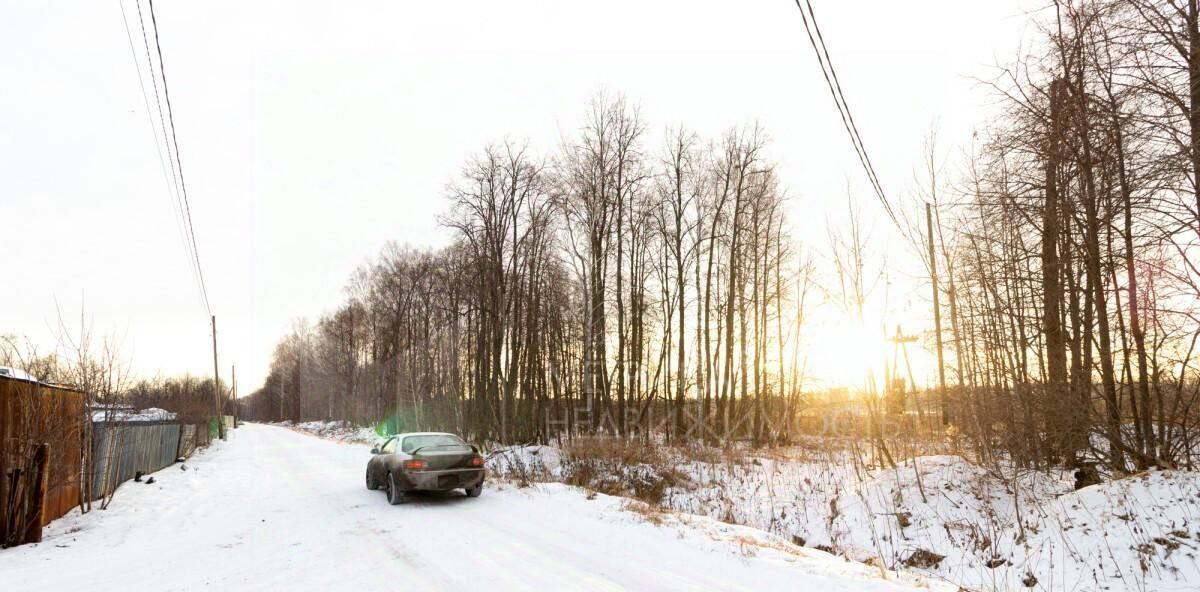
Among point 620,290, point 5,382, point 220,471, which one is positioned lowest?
point 220,471

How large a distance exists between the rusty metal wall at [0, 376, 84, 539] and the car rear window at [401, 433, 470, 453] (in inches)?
224

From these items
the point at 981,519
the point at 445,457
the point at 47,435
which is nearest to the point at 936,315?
the point at 981,519

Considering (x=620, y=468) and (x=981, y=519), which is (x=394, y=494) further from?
(x=981, y=519)

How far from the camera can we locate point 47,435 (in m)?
9.62

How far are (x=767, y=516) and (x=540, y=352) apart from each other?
2289 centimetres

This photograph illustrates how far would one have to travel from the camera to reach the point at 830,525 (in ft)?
38.6

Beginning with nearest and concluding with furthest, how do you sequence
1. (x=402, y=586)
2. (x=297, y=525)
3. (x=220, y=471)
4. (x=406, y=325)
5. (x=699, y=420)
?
(x=402, y=586) → (x=297, y=525) → (x=220, y=471) → (x=699, y=420) → (x=406, y=325)

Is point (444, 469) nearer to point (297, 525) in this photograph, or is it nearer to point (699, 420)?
point (297, 525)

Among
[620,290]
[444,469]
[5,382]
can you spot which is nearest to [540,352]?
[620,290]

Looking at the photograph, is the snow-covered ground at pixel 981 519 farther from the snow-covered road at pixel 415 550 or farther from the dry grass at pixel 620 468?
the snow-covered road at pixel 415 550

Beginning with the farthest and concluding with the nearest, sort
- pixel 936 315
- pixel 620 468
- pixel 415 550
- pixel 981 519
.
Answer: pixel 936 315
pixel 620 468
pixel 981 519
pixel 415 550

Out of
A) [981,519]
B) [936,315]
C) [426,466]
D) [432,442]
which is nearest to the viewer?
[981,519]

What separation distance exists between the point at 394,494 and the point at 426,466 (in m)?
0.88

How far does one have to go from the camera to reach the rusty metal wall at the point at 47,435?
8.80 metres
